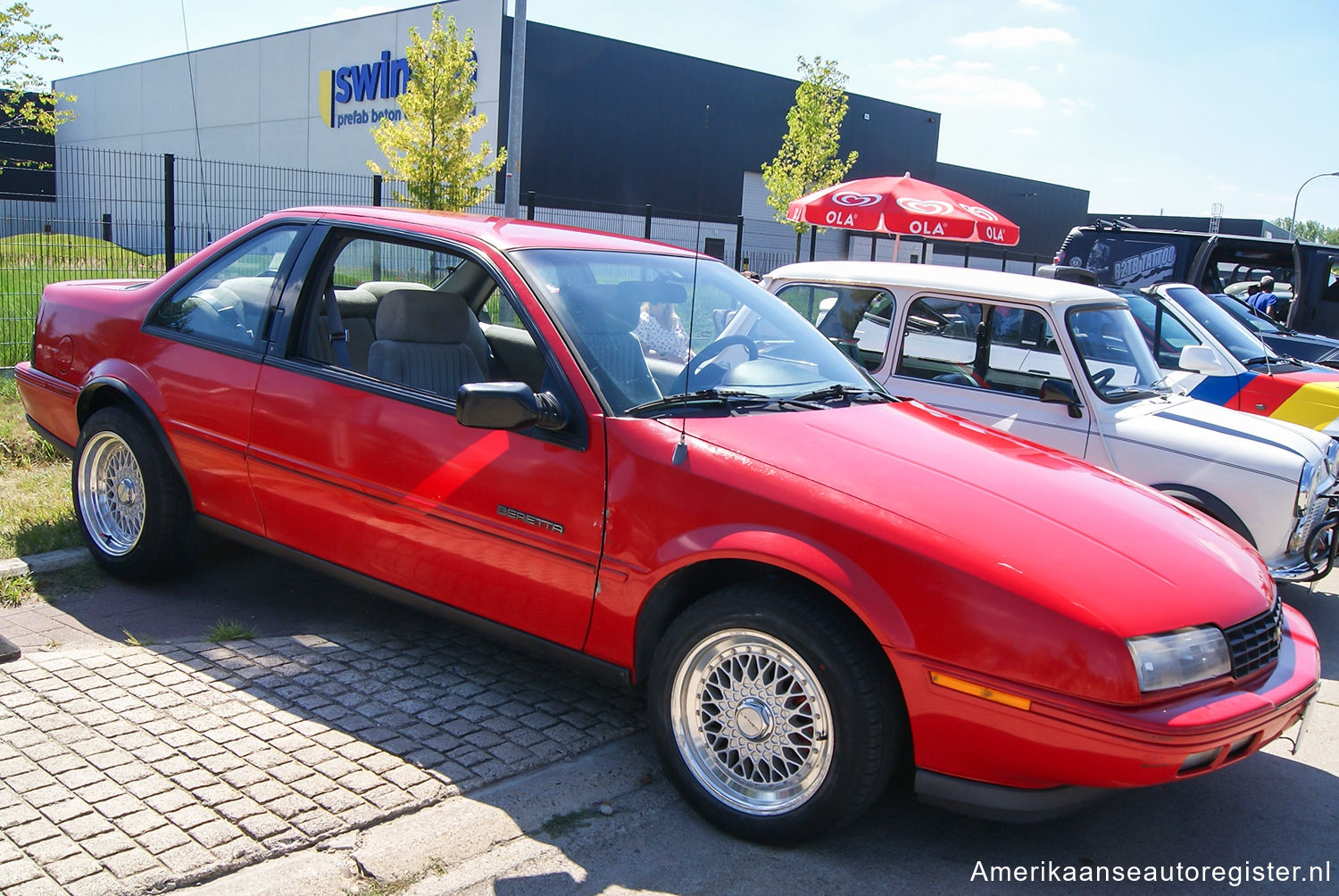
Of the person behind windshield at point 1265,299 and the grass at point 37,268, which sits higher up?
the person behind windshield at point 1265,299

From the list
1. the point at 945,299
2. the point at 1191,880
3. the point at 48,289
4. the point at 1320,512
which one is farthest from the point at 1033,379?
the point at 48,289

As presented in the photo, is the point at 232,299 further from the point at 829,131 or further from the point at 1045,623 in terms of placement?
the point at 829,131

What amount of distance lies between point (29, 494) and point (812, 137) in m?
23.4

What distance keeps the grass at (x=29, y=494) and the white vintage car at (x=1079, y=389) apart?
4.49 m

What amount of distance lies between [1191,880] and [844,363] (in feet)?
7.26

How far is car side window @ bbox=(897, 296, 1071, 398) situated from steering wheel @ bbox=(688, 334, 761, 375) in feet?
8.30

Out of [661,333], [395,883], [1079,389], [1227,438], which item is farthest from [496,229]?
[1227,438]

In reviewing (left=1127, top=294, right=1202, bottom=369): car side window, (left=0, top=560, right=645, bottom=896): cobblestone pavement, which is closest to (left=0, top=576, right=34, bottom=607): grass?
(left=0, top=560, right=645, bottom=896): cobblestone pavement

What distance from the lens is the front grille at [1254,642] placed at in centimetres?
299

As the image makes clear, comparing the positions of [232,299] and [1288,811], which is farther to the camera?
[232,299]

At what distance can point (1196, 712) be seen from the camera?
276 cm

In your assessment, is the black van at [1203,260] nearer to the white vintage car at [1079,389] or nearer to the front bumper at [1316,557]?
the white vintage car at [1079,389]

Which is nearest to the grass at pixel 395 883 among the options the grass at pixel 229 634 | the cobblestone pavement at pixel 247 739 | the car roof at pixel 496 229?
the cobblestone pavement at pixel 247 739

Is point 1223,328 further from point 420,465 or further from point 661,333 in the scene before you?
point 420,465
